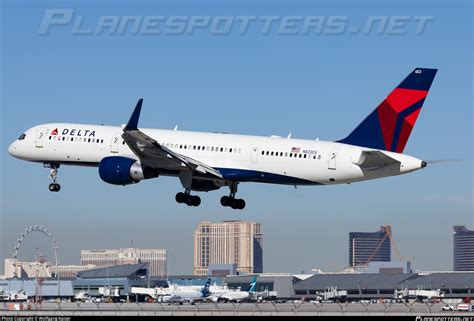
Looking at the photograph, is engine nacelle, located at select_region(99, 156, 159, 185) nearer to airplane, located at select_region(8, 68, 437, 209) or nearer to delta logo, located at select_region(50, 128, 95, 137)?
airplane, located at select_region(8, 68, 437, 209)

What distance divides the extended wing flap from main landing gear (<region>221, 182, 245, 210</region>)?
13952mm

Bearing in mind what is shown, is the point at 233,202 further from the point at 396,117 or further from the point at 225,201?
the point at 396,117

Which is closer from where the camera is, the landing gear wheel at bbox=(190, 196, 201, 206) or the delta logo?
the landing gear wheel at bbox=(190, 196, 201, 206)

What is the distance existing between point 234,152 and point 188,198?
21.5ft

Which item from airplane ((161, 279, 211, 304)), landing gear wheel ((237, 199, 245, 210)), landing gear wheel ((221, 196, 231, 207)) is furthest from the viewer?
airplane ((161, 279, 211, 304))

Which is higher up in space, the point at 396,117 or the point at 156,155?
the point at 396,117

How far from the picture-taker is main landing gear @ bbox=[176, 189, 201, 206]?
97250mm

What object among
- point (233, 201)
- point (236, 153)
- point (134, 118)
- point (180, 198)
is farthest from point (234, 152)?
point (134, 118)

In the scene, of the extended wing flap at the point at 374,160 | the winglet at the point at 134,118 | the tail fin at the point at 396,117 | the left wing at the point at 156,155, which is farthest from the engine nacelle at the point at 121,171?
the extended wing flap at the point at 374,160

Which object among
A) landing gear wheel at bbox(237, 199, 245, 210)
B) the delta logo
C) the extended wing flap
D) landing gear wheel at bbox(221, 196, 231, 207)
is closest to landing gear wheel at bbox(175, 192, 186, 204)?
landing gear wheel at bbox(221, 196, 231, 207)

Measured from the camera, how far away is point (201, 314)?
97.8 m

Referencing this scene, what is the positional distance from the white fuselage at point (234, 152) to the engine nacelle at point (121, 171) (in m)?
1.63

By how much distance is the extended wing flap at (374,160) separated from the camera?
86.3m

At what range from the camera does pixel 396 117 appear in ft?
302
